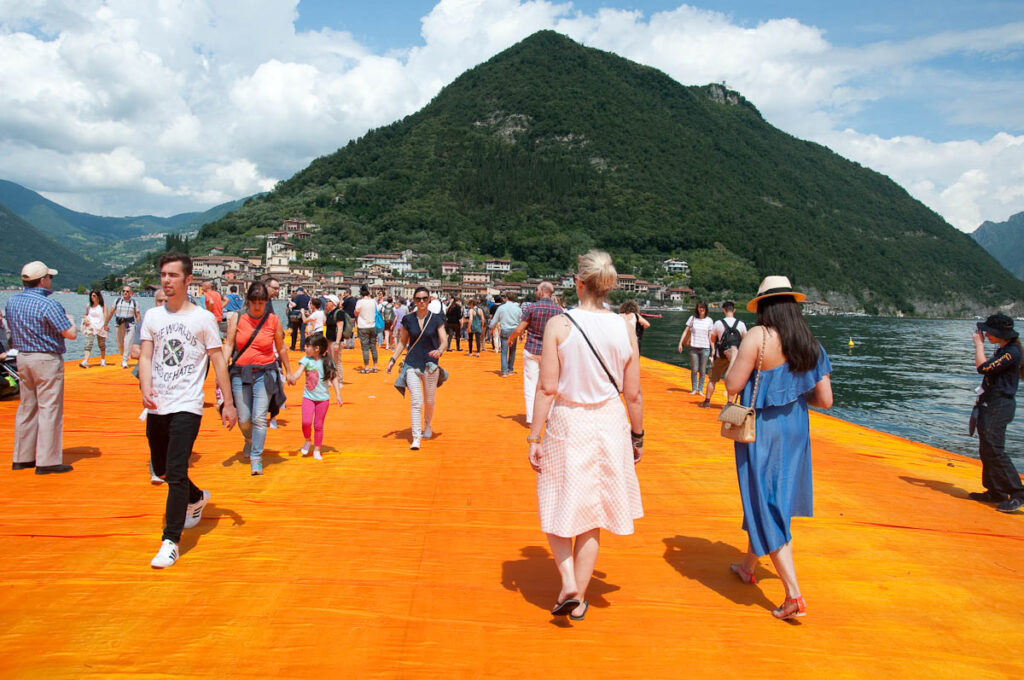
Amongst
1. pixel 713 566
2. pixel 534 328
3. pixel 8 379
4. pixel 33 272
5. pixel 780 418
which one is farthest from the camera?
pixel 8 379

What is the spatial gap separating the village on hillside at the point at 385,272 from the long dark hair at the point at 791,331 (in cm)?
9577

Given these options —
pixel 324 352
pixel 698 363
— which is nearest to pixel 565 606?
pixel 324 352

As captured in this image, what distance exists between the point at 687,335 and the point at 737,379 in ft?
25.5

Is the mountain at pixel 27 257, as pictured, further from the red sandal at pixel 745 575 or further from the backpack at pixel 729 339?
the red sandal at pixel 745 575

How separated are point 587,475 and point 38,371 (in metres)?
5.08

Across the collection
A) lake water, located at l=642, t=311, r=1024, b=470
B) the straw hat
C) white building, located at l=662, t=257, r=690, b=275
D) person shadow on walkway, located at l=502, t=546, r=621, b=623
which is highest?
white building, located at l=662, t=257, r=690, b=275

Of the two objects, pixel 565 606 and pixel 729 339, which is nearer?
pixel 565 606

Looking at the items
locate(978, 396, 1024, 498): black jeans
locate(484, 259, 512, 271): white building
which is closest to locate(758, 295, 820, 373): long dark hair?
locate(978, 396, 1024, 498): black jeans

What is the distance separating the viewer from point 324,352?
6.50m

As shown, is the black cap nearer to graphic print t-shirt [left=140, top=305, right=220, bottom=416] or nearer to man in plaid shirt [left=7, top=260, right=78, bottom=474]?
graphic print t-shirt [left=140, top=305, right=220, bottom=416]

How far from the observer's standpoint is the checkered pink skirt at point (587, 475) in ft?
9.49

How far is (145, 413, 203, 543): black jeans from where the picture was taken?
355 centimetres

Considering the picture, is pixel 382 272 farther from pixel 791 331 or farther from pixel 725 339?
pixel 791 331

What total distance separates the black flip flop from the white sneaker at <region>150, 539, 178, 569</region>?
2.28 m
